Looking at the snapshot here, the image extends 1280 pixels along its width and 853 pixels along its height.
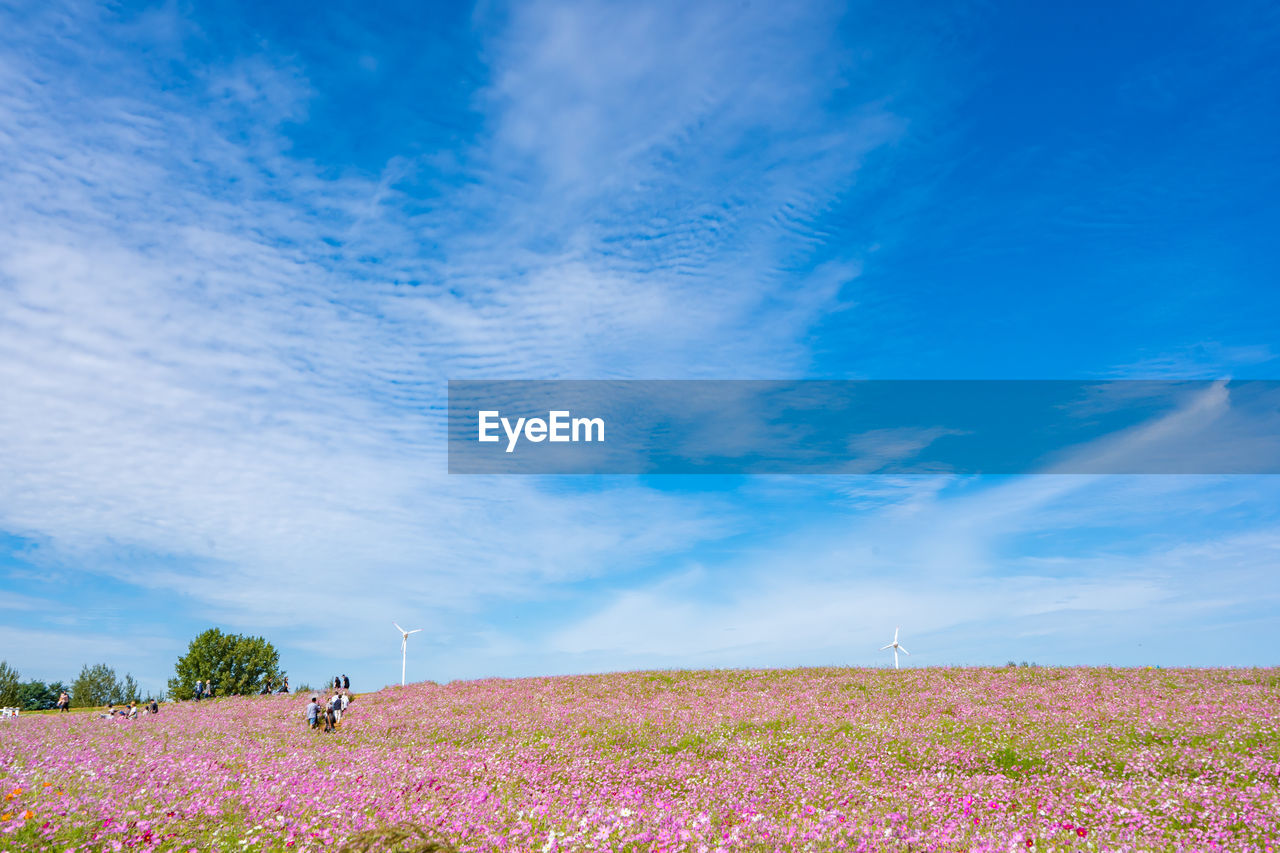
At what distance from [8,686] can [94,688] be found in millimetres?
10299

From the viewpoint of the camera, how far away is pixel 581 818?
12156mm

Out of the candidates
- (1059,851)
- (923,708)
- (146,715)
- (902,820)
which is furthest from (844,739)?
(146,715)

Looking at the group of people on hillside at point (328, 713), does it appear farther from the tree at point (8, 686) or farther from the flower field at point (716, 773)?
the tree at point (8, 686)

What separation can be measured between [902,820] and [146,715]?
4440cm

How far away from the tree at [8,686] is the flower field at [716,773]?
56.9m

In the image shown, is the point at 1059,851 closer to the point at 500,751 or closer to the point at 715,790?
the point at 715,790

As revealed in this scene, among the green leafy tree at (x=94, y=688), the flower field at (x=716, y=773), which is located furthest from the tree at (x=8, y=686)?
the flower field at (x=716, y=773)

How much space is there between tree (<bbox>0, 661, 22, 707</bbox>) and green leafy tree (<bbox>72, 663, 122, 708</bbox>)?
695cm

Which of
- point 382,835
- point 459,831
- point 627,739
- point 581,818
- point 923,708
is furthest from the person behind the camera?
point 923,708

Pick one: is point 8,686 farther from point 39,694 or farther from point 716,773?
point 716,773

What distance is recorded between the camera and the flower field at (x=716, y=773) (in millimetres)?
11281

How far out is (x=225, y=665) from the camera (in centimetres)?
6619

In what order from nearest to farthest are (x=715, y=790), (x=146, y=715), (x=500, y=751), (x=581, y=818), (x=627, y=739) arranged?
(x=581, y=818) → (x=715, y=790) → (x=500, y=751) → (x=627, y=739) → (x=146, y=715)

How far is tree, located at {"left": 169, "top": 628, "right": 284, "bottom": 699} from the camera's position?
65.2m
